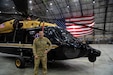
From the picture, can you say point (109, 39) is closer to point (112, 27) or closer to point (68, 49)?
point (112, 27)

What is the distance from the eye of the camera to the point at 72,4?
25.5m

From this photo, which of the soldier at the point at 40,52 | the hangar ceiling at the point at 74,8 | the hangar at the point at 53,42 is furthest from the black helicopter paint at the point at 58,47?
the hangar ceiling at the point at 74,8

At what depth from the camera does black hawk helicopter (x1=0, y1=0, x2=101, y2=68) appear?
6.36 meters

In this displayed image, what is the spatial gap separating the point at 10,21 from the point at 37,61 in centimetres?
355

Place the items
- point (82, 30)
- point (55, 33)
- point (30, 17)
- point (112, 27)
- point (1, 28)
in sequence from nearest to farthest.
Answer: point (55, 33) → point (30, 17) → point (1, 28) → point (82, 30) → point (112, 27)

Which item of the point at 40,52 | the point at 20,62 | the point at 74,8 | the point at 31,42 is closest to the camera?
the point at 40,52

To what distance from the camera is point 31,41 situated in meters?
7.27

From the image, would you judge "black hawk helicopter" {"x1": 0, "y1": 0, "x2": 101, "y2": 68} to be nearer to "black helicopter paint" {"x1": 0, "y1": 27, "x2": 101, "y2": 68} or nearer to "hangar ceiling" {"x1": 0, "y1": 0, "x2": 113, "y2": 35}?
"black helicopter paint" {"x1": 0, "y1": 27, "x2": 101, "y2": 68}

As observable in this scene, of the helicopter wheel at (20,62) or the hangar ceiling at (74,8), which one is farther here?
the hangar ceiling at (74,8)

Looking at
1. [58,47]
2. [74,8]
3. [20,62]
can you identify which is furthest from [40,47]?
[74,8]

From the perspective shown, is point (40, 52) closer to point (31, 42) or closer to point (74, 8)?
point (31, 42)

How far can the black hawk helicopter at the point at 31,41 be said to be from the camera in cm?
636

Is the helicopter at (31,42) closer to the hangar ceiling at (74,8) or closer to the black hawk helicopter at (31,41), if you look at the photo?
the black hawk helicopter at (31,41)

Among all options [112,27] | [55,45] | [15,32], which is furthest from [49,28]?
[112,27]
